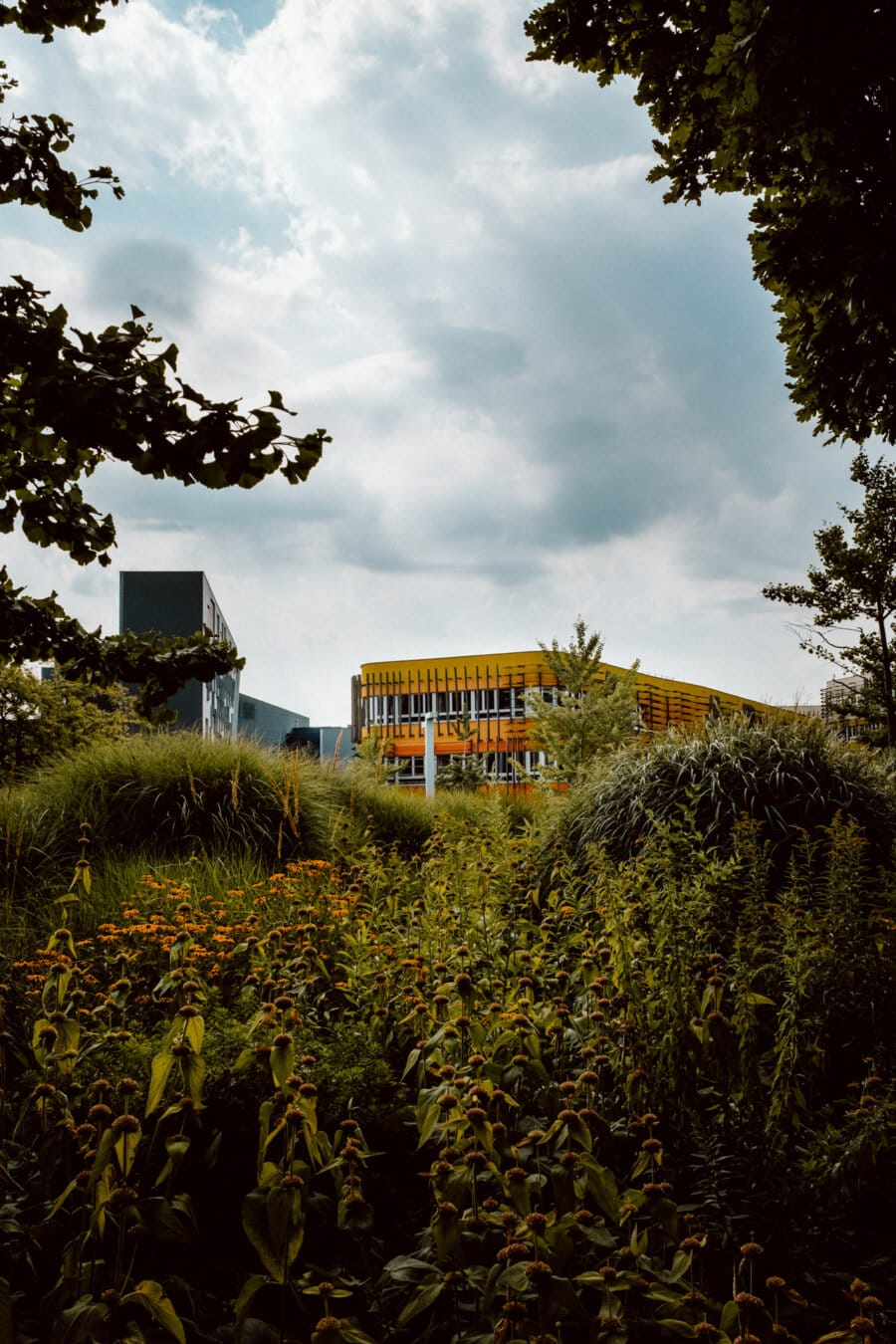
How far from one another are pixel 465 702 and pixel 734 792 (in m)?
25.2

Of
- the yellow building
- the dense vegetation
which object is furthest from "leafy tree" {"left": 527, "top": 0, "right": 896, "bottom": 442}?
the yellow building

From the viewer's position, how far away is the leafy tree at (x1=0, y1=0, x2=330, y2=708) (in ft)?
5.34

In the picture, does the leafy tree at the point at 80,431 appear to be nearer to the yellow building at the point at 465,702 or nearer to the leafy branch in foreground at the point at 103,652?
the leafy branch in foreground at the point at 103,652

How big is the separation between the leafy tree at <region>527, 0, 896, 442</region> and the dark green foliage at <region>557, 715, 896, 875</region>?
2.02m

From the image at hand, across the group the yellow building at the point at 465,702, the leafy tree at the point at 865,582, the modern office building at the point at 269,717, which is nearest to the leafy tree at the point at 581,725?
the leafy tree at the point at 865,582

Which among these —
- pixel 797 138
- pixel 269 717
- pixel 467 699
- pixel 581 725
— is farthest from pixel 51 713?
pixel 269 717

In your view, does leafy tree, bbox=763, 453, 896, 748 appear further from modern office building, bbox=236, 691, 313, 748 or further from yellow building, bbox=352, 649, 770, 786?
modern office building, bbox=236, 691, 313, 748

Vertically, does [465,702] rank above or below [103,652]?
above

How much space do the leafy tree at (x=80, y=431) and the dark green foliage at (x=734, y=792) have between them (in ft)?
9.22

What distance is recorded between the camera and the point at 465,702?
30281 mm

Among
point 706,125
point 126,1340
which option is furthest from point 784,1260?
point 706,125

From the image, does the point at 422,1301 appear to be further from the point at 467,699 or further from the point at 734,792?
the point at 467,699

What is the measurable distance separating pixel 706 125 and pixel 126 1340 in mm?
5217

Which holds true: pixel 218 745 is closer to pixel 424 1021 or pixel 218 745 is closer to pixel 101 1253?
pixel 424 1021
